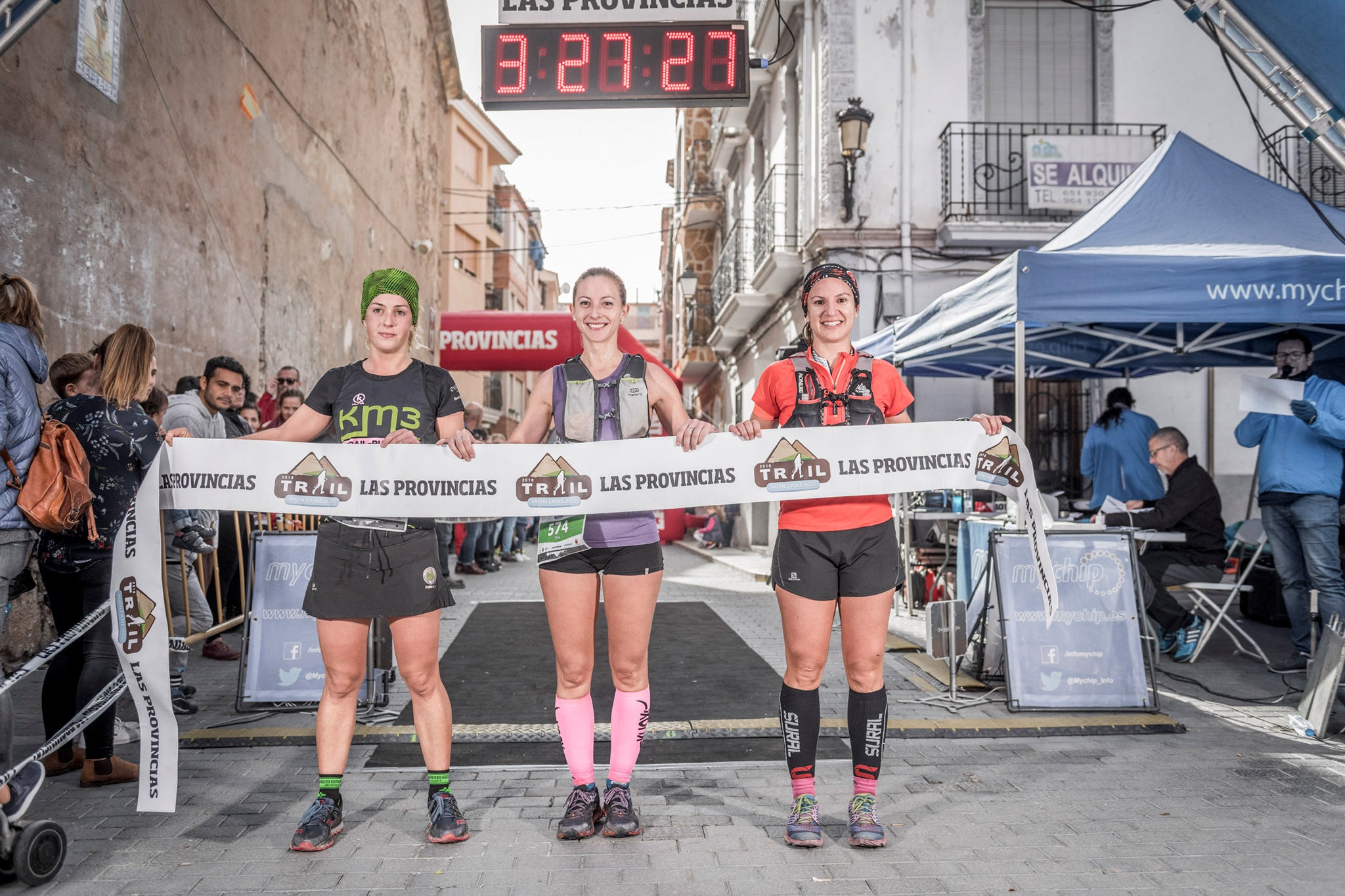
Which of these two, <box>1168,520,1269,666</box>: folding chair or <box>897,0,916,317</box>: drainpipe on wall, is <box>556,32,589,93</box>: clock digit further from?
<box>897,0,916,317</box>: drainpipe on wall

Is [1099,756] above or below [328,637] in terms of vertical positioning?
below

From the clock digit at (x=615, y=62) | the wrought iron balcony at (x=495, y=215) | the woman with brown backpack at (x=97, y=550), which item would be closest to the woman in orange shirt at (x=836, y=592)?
the woman with brown backpack at (x=97, y=550)

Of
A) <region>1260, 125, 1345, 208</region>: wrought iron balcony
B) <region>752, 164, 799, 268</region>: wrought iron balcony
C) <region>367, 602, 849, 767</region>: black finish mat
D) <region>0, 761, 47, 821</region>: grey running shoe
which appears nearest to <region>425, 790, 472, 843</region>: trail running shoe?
<region>367, 602, 849, 767</region>: black finish mat

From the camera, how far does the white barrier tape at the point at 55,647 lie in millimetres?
3187

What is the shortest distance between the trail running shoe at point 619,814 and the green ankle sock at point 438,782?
1.97 feet

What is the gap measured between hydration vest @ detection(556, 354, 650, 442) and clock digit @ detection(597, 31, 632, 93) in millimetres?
4033

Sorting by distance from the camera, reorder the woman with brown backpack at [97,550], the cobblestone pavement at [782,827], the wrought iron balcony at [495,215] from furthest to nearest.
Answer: the wrought iron balcony at [495,215]
the woman with brown backpack at [97,550]
the cobblestone pavement at [782,827]

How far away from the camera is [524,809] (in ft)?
12.2

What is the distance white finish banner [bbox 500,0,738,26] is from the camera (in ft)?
22.6

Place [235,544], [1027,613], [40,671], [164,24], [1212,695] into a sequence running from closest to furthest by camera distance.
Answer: [1027,613], [1212,695], [40,671], [235,544], [164,24]

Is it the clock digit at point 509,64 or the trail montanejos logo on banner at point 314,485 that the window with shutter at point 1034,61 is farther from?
the trail montanejos logo on banner at point 314,485

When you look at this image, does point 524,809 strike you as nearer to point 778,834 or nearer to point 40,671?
point 778,834

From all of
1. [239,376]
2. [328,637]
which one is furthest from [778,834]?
[239,376]

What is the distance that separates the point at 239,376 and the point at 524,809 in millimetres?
4101
